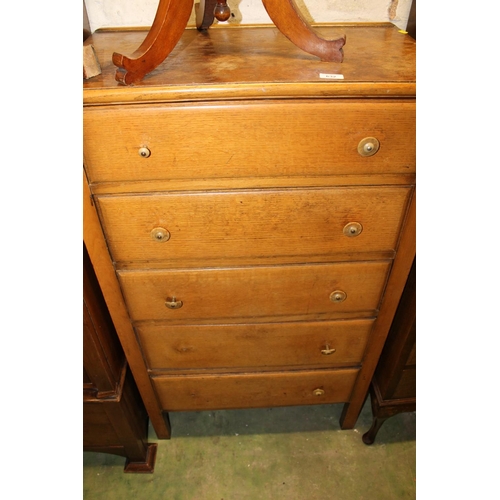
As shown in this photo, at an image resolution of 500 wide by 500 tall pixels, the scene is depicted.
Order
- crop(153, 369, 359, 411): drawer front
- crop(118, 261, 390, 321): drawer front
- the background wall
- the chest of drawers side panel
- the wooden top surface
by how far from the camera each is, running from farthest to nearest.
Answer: crop(153, 369, 359, 411): drawer front
the background wall
crop(118, 261, 390, 321): drawer front
the chest of drawers side panel
the wooden top surface

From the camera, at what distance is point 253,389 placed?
1527 mm

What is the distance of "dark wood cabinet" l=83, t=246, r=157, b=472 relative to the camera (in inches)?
49.7

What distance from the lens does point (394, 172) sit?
1.01 metres

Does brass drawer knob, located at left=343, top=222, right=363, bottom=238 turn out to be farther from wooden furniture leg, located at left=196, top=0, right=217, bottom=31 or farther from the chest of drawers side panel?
wooden furniture leg, located at left=196, top=0, right=217, bottom=31

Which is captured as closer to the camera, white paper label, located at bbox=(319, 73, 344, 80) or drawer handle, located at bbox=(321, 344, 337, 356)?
white paper label, located at bbox=(319, 73, 344, 80)

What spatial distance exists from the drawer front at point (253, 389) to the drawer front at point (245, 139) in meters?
0.81

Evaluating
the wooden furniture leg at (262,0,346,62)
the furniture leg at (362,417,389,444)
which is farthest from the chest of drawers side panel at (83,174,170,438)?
the furniture leg at (362,417,389,444)

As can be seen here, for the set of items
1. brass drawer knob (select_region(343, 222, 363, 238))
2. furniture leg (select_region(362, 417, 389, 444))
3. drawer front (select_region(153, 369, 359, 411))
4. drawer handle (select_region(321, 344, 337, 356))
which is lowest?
furniture leg (select_region(362, 417, 389, 444))

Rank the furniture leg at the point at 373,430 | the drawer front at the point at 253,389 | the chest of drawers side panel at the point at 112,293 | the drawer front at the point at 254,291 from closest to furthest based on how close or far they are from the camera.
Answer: the chest of drawers side panel at the point at 112,293 < the drawer front at the point at 254,291 < the drawer front at the point at 253,389 < the furniture leg at the point at 373,430

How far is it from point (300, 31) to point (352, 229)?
0.51 meters

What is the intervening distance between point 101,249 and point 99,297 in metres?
0.28

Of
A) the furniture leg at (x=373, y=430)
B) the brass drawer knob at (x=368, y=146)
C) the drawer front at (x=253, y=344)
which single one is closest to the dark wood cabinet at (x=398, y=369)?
the furniture leg at (x=373, y=430)

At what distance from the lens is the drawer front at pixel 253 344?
1326 millimetres

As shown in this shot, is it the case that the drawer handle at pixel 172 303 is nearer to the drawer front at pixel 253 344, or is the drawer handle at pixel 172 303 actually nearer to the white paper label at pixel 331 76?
the drawer front at pixel 253 344
